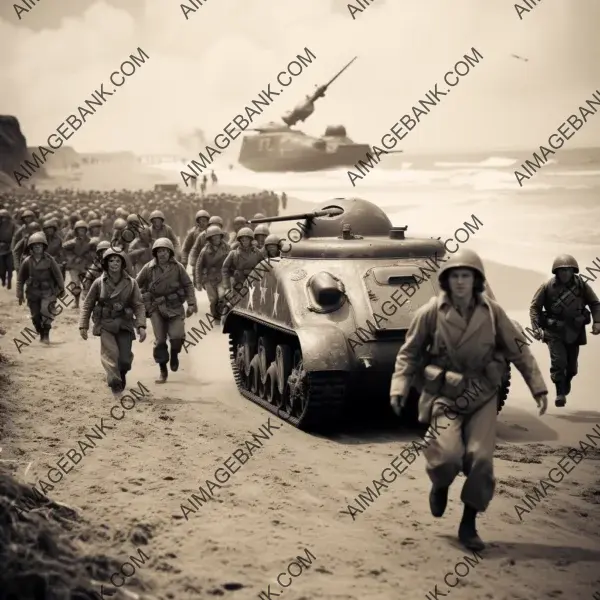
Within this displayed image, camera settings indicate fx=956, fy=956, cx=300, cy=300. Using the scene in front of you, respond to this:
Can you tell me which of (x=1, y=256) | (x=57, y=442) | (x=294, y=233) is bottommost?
(x=1, y=256)

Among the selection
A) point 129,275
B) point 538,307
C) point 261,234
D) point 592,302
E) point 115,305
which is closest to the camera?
point 592,302

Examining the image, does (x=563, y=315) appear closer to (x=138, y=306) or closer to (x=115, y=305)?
(x=138, y=306)

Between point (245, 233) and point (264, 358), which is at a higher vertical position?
point (245, 233)

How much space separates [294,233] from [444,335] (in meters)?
5.60

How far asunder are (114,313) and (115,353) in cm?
42

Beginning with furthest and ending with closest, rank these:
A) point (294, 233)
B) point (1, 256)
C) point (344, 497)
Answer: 1. point (1, 256)
2. point (294, 233)
3. point (344, 497)

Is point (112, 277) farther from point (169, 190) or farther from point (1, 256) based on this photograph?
point (169, 190)

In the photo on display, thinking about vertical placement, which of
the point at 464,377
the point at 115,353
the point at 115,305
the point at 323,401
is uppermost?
the point at 464,377

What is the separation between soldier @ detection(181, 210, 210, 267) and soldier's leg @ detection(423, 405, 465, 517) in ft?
33.0

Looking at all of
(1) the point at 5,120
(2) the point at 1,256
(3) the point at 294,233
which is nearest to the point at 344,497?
(3) the point at 294,233

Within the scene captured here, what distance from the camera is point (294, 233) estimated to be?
11148 mm

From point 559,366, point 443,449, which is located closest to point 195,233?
point 559,366

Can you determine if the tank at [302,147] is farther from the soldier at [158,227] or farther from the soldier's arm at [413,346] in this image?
the soldier's arm at [413,346]

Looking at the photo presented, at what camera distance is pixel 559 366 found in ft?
31.7
